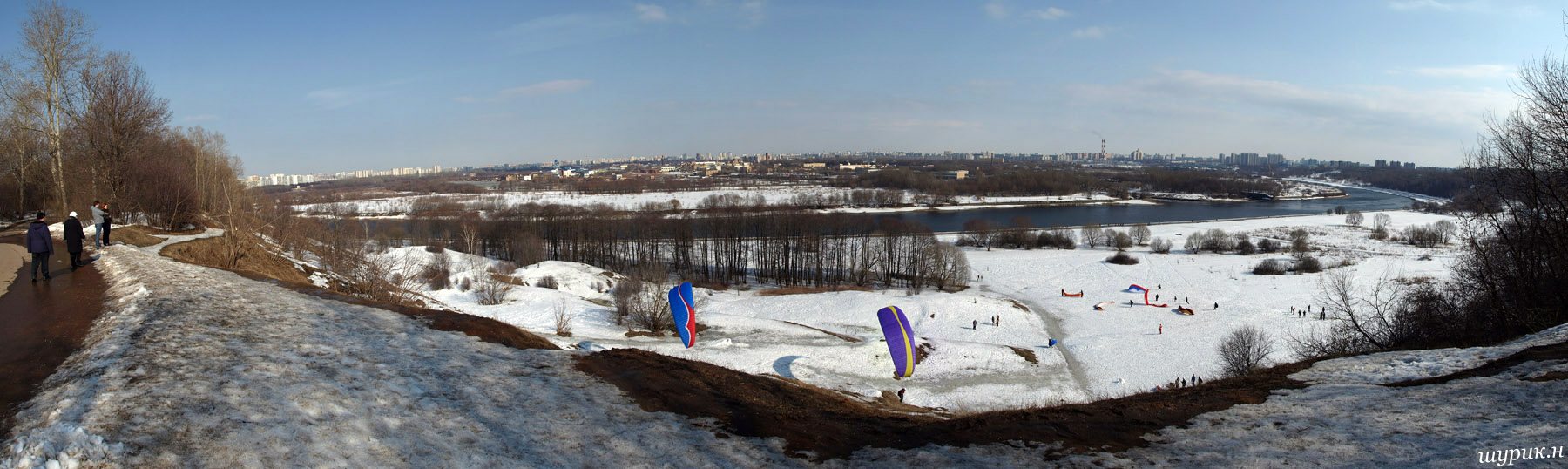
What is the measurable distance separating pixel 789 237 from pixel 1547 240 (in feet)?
135

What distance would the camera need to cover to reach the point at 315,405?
19.1 feet

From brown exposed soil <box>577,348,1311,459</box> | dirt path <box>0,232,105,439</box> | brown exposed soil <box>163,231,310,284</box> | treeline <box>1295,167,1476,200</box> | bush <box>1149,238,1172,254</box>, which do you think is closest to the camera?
dirt path <box>0,232,105,439</box>

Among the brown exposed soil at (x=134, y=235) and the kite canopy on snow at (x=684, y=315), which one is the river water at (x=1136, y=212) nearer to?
the kite canopy on snow at (x=684, y=315)

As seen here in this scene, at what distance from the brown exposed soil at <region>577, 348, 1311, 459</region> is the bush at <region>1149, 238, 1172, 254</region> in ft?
174

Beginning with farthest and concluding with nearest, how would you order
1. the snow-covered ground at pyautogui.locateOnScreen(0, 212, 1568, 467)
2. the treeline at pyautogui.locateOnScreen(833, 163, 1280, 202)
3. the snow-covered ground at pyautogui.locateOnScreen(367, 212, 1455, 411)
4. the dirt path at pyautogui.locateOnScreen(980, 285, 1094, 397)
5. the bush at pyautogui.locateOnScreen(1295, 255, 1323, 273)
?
1. the treeline at pyautogui.locateOnScreen(833, 163, 1280, 202)
2. the bush at pyautogui.locateOnScreen(1295, 255, 1323, 273)
3. the dirt path at pyautogui.locateOnScreen(980, 285, 1094, 397)
4. the snow-covered ground at pyautogui.locateOnScreen(367, 212, 1455, 411)
5. the snow-covered ground at pyautogui.locateOnScreen(0, 212, 1568, 467)

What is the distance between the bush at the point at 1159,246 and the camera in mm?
55312

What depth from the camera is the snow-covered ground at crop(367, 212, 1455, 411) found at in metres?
21.6

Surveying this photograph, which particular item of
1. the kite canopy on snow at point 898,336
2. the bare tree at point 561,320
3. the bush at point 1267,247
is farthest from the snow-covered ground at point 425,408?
the bush at point 1267,247

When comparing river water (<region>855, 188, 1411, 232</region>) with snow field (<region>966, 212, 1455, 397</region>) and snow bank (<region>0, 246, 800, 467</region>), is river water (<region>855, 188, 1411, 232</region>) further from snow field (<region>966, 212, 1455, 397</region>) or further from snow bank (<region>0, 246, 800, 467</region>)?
snow bank (<region>0, 246, 800, 467</region>)

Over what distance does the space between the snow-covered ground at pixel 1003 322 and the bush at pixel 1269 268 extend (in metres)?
1.11

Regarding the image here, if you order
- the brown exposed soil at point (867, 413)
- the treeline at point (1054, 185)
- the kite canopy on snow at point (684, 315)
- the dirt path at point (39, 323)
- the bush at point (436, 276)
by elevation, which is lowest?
the bush at point (436, 276)

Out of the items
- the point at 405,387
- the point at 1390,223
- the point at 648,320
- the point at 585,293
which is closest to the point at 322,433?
the point at 405,387

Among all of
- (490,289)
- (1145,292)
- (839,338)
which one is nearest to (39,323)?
(839,338)

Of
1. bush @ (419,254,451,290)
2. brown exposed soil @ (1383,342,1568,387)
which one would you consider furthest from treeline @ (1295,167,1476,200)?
bush @ (419,254,451,290)
